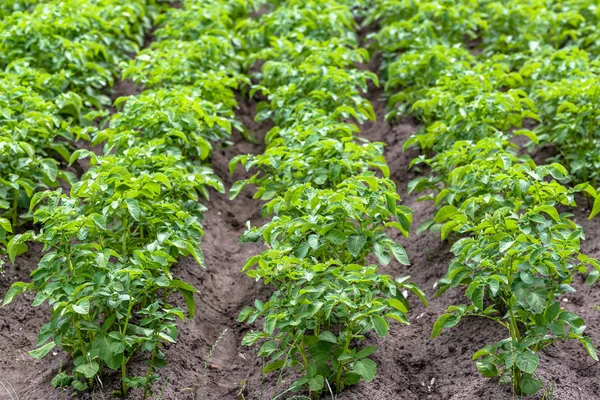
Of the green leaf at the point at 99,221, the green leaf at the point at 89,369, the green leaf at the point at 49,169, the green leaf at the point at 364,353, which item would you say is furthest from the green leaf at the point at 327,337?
the green leaf at the point at 49,169

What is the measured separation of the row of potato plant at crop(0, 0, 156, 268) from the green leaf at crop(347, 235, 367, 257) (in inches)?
68.3

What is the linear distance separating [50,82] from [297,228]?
269cm

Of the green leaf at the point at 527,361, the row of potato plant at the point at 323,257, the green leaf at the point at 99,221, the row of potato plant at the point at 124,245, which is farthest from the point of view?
the green leaf at the point at 99,221

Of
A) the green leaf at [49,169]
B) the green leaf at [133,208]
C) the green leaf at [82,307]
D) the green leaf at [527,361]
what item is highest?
the green leaf at [133,208]

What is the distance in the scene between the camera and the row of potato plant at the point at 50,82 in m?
5.23

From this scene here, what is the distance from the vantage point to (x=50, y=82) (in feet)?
20.2

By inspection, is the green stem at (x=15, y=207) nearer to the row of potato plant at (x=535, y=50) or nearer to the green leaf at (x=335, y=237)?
the green leaf at (x=335, y=237)

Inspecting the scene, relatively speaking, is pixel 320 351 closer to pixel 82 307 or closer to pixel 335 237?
pixel 335 237

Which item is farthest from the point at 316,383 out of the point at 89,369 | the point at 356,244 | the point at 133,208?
the point at 133,208

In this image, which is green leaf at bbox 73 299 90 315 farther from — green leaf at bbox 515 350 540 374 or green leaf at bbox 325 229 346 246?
green leaf at bbox 515 350 540 374

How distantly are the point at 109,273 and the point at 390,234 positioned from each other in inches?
91.0

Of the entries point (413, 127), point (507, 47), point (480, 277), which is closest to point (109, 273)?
point (480, 277)

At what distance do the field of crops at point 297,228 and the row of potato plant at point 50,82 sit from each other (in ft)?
0.07

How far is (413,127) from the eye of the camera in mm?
6898
